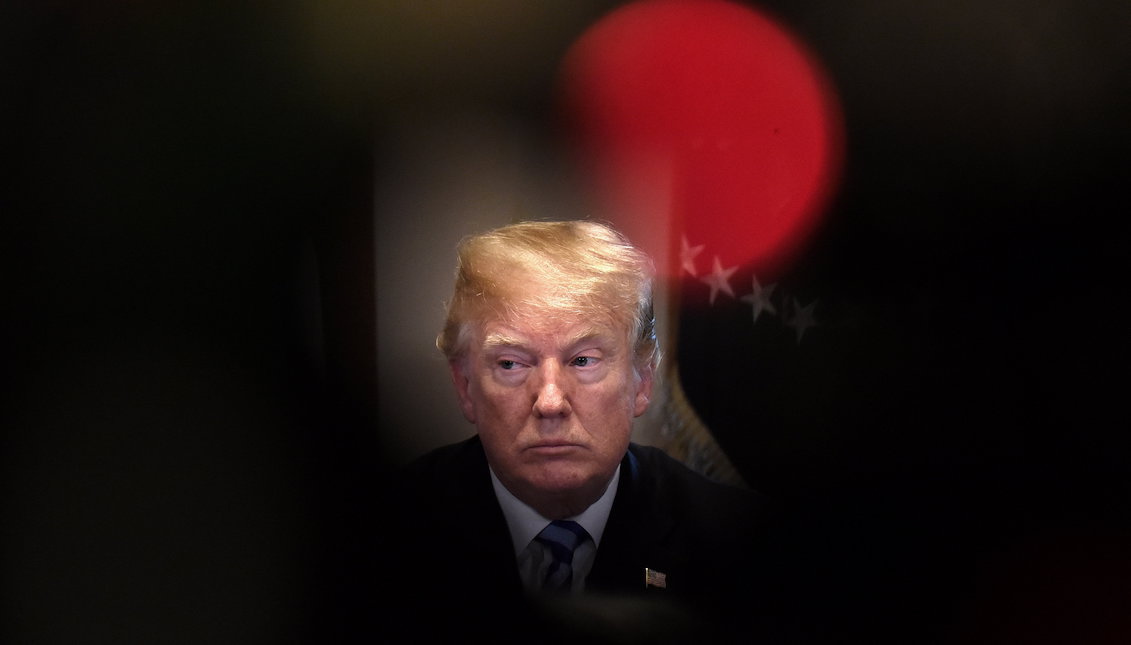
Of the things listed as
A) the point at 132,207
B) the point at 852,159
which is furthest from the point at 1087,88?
the point at 132,207

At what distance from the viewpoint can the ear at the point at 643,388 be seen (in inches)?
61.1

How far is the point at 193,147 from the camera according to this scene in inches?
65.6

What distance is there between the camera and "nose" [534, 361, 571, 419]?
1453mm

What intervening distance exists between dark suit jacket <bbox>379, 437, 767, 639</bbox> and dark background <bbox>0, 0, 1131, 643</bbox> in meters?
0.09

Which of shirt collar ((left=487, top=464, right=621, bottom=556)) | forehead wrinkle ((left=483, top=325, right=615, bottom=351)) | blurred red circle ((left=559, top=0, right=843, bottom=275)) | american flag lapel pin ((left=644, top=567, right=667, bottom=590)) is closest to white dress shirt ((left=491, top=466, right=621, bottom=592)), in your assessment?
shirt collar ((left=487, top=464, right=621, bottom=556))

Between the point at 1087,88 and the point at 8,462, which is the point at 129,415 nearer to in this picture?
the point at 8,462

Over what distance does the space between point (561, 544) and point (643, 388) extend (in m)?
0.32

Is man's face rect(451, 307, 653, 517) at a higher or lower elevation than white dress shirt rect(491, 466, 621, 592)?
higher

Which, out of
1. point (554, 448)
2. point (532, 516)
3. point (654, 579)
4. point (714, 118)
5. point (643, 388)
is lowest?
point (654, 579)

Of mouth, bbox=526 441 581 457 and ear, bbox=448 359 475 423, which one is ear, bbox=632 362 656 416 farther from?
ear, bbox=448 359 475 423

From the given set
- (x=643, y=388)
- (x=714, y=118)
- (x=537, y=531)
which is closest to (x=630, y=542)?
(x=537, y=531)

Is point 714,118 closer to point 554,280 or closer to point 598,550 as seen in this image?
point 554,280

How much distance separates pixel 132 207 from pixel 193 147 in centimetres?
17

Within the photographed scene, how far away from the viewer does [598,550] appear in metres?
1.56
